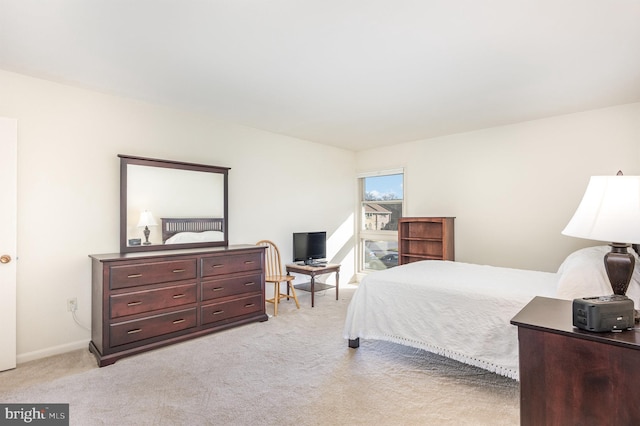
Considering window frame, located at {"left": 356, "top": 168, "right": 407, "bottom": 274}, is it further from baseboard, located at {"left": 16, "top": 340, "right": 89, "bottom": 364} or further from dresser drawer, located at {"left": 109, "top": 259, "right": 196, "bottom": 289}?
baseboard, located at {"left": 16, "top": 340, "right": 89, "bottom": 364}

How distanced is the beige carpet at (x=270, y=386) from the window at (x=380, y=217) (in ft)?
9.23

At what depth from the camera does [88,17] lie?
2.04 m

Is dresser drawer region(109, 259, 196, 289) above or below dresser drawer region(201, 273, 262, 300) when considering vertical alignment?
above

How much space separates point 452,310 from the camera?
8.45 feet

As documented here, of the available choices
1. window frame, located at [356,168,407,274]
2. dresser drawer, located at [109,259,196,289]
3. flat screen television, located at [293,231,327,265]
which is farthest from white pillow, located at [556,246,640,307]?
window frame, located at [356,168,407,274]

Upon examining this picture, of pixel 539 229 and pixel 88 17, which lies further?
pixel 539 229

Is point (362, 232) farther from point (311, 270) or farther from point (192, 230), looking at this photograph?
point (192, 230)

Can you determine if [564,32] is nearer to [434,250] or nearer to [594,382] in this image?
[594,382]

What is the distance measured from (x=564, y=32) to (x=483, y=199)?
8.88 feet

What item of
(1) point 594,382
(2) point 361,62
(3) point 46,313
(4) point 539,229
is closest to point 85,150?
(3) point 46,313

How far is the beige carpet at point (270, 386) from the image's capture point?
6.76ft

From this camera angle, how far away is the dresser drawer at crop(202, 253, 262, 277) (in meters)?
3.45

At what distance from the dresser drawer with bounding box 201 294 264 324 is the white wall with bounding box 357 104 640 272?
2916 millimetres

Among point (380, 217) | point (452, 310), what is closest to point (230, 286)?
point (452, 310)
